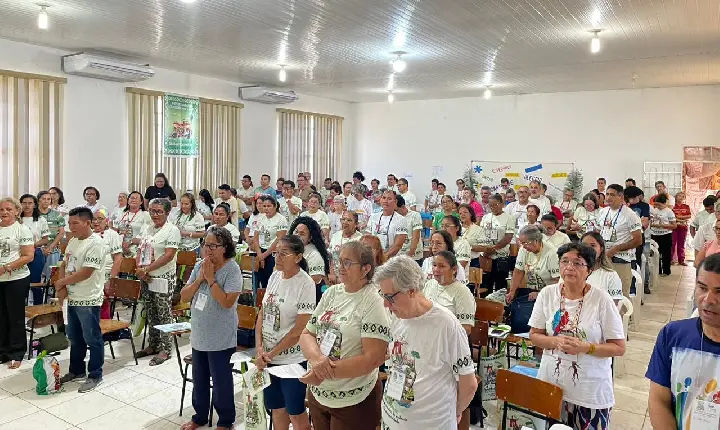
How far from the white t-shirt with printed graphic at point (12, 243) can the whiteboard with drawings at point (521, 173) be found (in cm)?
1005

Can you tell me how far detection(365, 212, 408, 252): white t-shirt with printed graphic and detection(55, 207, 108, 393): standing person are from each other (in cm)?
304

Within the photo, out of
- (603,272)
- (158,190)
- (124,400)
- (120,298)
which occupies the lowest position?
(124,400)

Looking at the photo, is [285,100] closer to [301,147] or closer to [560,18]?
[301,147]

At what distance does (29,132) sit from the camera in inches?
323

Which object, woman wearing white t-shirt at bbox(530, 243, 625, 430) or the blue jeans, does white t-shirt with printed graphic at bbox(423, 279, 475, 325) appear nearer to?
woman wearing white t-shirt at bbox(530, 243, 625, 430)

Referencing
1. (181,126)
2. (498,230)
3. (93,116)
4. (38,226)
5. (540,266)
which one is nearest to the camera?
(540,266)

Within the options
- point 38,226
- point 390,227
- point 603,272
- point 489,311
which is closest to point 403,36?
point 390,227

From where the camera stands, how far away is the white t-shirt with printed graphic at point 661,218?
390 inches

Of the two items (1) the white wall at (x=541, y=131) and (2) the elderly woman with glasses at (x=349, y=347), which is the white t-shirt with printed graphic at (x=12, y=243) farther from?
(1) the white wall at (x=541, y=131)

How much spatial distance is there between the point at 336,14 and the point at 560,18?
2.41m

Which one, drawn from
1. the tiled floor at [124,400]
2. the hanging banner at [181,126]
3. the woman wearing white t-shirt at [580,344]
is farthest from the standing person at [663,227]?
the hanging banner at [181,126]

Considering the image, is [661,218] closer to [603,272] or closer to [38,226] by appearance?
[603,272]

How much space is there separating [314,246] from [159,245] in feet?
5.61

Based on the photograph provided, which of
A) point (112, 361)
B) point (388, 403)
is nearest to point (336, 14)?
point (112, 361)
